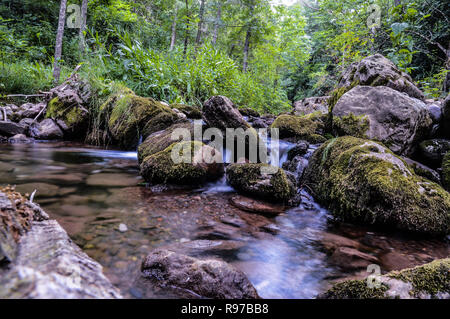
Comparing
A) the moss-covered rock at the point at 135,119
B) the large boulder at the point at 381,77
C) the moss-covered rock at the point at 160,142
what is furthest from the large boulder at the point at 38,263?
the large boulder at the point at 381,77

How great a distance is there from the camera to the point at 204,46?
10.3m

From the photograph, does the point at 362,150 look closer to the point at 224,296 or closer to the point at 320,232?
the point at 320,232

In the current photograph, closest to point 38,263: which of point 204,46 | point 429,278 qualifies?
point 429,278

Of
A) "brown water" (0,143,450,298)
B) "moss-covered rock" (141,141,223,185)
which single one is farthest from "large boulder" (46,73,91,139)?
"moss-covered rock" (141,141,223,185)

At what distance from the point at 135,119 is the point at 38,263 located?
4.92 metres

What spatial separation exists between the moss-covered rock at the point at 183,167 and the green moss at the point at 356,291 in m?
2.55

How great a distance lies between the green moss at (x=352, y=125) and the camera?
4.04 meters

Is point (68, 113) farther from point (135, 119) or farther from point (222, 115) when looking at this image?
point (222, 115)

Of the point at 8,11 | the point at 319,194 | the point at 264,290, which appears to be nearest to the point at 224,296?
the point at 264,290

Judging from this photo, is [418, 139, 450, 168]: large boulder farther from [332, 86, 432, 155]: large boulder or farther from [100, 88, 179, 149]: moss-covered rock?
[100, 88, 179, 149]: moss-covered rock

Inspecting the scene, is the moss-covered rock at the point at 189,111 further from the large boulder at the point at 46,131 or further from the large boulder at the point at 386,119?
the large boulder at the point at 386,119

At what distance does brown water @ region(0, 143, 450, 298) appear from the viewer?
1.82 meters
